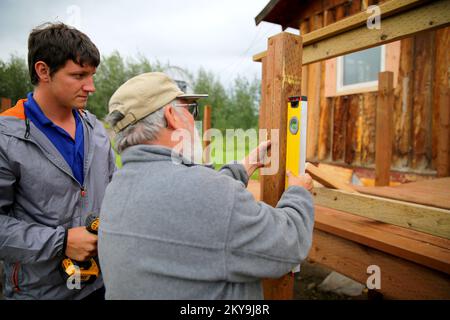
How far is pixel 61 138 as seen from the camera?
1639mm

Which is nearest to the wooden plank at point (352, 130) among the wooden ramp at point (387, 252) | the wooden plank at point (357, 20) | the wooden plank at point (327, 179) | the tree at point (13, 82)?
the wooden ramp at point (387, 252)

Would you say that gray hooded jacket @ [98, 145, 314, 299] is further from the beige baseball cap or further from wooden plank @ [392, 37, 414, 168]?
wooden plank @ [392, 37, 414, 168]

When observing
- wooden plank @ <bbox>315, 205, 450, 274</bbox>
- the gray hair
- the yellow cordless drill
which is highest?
the gray hair

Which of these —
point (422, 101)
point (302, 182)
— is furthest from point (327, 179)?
point (422, 101)

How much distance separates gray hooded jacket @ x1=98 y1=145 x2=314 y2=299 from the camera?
103cm

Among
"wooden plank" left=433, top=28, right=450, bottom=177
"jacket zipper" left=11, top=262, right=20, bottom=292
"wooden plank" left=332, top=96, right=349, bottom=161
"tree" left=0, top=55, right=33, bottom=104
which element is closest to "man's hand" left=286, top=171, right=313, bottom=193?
"jacket zipper" left=11, top=262, right=20, bottom=292

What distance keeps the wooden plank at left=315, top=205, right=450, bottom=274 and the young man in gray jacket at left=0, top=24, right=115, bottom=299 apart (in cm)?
166

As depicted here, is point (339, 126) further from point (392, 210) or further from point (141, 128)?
point (141, 128)

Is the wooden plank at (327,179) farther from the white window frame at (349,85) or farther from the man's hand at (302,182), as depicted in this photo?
the white window frame at (349,85)

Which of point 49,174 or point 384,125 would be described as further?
point 384,125

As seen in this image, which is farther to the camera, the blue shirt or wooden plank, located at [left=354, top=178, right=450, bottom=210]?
wooden plank, located at [left=354, top=178, right=450, bottom=210]

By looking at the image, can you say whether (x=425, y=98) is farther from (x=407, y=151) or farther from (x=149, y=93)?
(x=149, y=93)

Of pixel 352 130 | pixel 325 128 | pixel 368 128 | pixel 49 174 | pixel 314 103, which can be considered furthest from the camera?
pixel 314 103

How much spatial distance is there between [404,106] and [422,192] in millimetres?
1884
